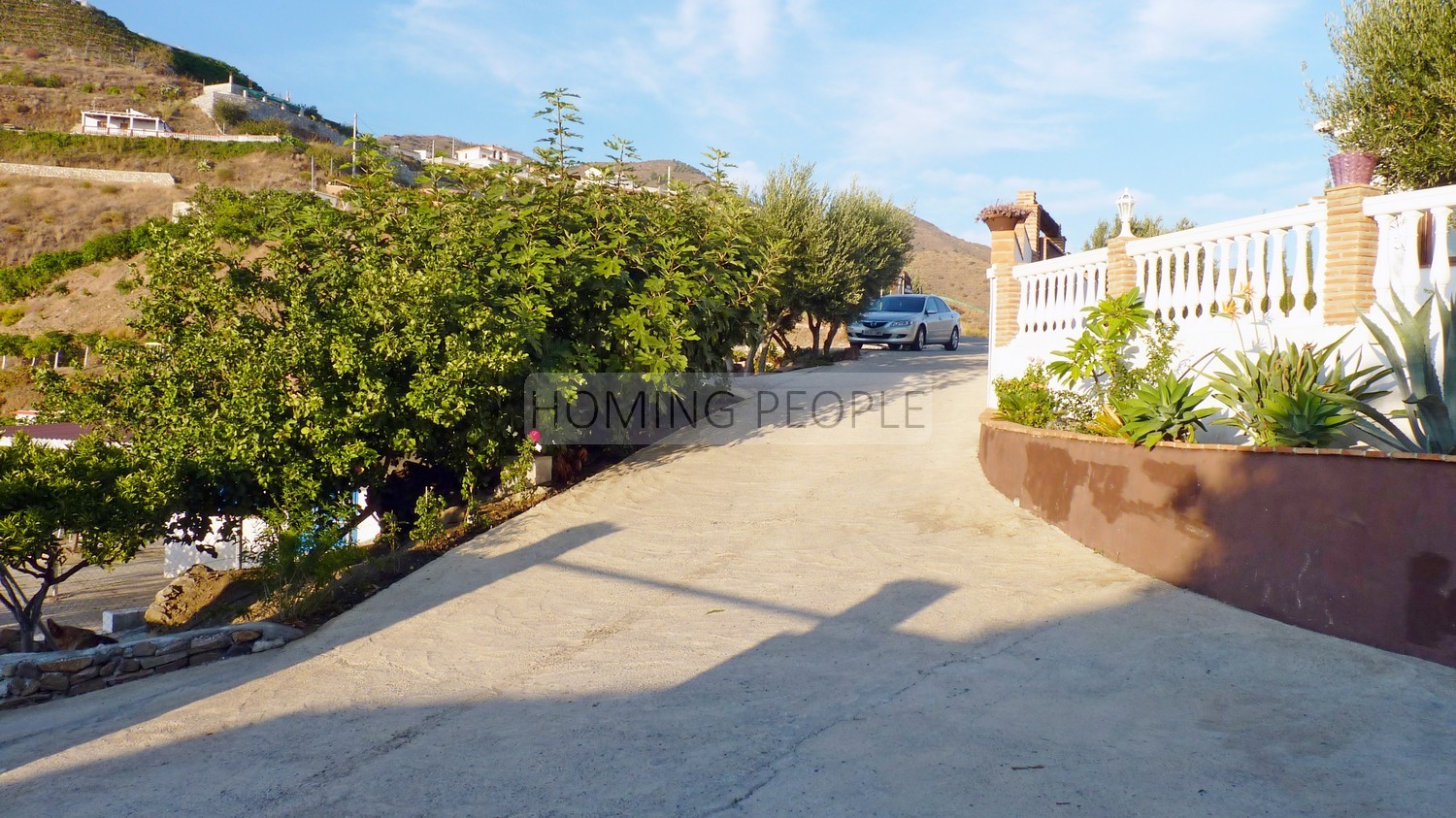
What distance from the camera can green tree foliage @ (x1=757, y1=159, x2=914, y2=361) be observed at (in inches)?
721

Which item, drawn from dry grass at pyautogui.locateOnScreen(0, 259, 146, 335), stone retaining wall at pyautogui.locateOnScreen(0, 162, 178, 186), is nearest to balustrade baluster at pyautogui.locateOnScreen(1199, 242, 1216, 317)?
dry grass at pyautogui.locateOnScreen(0, 259, 146, 335)

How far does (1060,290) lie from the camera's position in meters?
9.61

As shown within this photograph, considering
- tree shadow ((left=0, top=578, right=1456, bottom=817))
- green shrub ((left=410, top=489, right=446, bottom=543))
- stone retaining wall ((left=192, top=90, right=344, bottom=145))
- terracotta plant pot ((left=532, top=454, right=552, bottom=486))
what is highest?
stone retaining wall ((left=192, top=90, right=344, bottom=145))

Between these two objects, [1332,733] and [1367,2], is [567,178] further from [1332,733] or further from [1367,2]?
[1367,2]

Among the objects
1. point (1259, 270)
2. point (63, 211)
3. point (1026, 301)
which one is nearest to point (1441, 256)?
point (1259, 270)

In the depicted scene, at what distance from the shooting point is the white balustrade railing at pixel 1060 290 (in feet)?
29.4

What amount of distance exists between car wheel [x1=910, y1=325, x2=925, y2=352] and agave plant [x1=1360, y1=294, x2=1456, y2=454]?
Answer: 17.8 meters

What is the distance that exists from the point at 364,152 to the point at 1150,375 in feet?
25.2

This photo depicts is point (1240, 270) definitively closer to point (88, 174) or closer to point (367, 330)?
point (367, 330)

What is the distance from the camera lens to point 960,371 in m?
17.8

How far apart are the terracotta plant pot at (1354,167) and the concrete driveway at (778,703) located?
3.23m

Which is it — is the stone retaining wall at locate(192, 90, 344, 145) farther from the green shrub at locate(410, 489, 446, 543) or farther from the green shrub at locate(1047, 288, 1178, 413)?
the green shrub at locate(1047, 288, 1178, 413)

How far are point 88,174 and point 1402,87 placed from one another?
79.9 meters

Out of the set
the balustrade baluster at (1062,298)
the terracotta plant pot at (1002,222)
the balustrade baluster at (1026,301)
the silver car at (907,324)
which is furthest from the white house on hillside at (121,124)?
the balustrade baluster at (1062,298)
